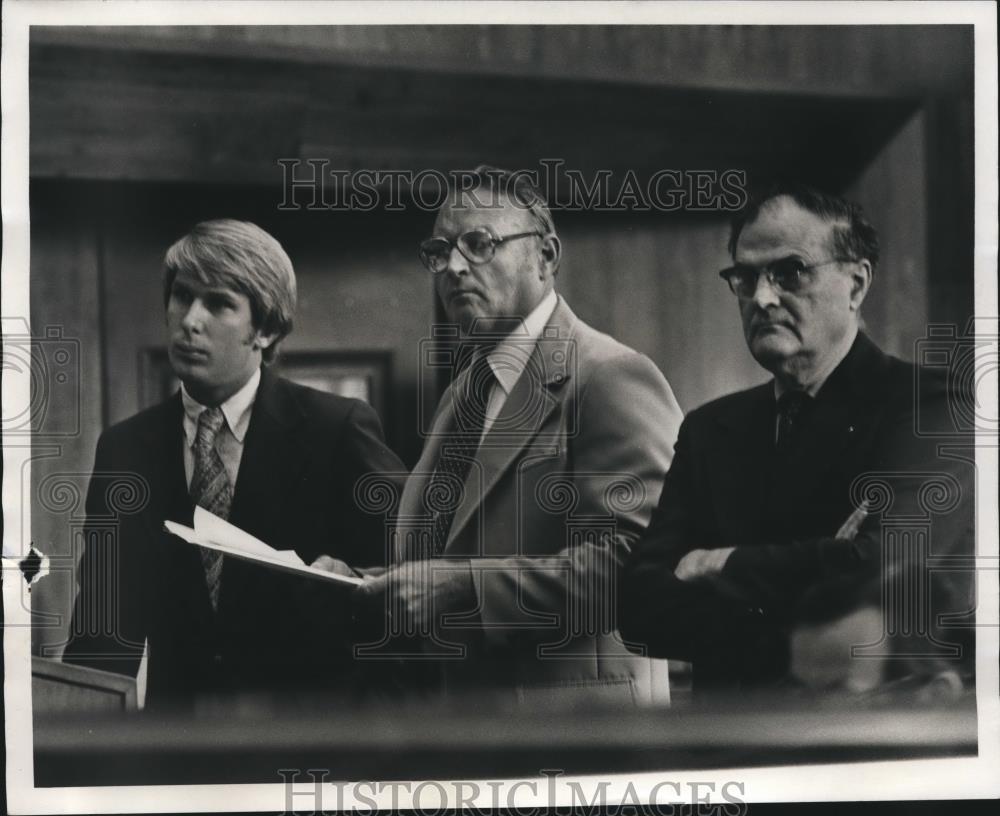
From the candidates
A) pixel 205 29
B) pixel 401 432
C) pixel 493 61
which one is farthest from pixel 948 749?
pixel 205 29

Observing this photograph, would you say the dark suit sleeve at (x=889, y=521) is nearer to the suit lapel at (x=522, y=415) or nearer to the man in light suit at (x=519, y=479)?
the man in light suit at (x=519, y=479)

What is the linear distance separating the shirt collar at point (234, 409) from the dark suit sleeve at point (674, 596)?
1050 millimetres

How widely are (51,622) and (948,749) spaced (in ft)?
7.76

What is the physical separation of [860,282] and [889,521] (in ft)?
2.02

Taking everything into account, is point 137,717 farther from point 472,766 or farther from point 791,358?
point 791,358

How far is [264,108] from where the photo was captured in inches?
102

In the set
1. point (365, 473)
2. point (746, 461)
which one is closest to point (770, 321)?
point (746, 461)

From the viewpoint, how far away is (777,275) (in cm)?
259

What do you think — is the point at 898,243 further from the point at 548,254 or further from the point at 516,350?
the point at 516,350

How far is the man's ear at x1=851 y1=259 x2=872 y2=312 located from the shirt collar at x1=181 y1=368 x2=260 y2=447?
154 cm

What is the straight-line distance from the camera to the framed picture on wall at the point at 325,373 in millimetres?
2594

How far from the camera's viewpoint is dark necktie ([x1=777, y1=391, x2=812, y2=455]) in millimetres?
2586

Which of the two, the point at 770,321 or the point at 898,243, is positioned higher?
the point at 898,243

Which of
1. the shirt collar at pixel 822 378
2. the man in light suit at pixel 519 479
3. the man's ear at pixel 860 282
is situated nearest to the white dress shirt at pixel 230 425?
the man in light suit at pixel 519 479
